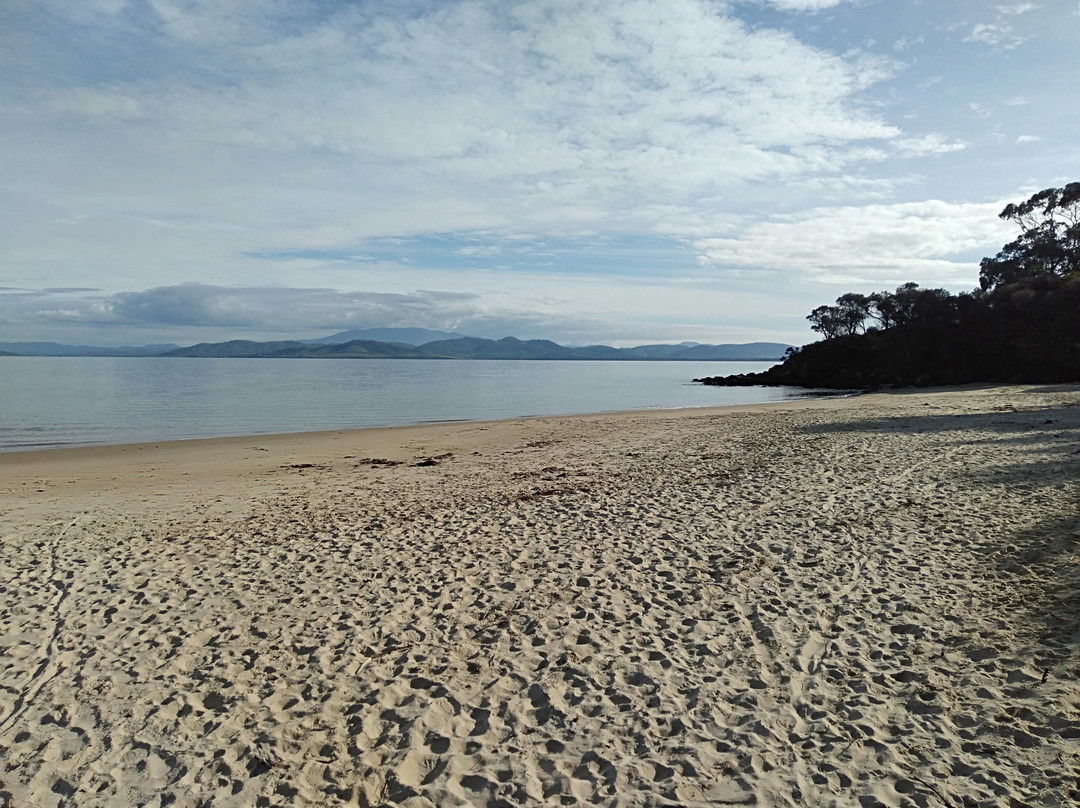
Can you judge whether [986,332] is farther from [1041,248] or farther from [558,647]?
[558,647]

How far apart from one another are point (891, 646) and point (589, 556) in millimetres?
3611

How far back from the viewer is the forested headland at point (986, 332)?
53188mm

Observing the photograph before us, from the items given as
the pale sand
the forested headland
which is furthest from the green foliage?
the pale sand

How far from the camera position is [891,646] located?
227 inches

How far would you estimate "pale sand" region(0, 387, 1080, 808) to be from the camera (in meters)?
4.27

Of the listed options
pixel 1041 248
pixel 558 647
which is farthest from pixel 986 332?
pixel 558 647

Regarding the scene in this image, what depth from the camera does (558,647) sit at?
237 inches

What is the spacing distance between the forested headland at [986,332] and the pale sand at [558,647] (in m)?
50.3

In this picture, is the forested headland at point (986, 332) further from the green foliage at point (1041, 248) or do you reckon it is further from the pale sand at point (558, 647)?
the pale sand at point (558, 647)

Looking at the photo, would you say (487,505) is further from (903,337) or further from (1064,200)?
(1064,200)

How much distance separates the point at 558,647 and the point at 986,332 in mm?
67460

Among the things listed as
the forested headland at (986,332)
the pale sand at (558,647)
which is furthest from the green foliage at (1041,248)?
the pale sand at (558,647)

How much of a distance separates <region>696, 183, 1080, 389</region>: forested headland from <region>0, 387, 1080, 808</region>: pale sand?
50270mm

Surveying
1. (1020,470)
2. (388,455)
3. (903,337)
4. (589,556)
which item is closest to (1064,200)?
(903,337)
